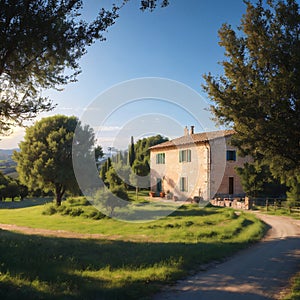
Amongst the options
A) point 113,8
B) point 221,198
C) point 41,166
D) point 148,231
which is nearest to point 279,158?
point 113,8

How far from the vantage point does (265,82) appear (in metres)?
9.17

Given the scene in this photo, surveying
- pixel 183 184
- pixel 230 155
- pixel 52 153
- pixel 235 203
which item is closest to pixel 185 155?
pixel 183 184

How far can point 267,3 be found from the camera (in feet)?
30.0

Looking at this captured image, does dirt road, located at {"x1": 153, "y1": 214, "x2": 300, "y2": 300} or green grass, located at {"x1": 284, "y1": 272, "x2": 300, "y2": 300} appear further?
dirt road, located at {"x1": 153, "y1": 214, "x2": 300, "y2": 300}

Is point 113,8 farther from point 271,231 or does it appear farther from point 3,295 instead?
point 271,231

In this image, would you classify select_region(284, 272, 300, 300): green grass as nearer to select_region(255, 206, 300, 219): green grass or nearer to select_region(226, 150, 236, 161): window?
select_region(255, 206, 300, 219): green grass

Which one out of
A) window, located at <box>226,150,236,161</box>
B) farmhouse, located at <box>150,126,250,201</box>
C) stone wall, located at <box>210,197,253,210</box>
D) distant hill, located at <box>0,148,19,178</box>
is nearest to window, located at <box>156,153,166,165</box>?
farmhouse, located at <box>150,126,250,201</box>

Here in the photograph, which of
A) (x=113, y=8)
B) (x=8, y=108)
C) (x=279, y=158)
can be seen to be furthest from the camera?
(x=279, y=158)

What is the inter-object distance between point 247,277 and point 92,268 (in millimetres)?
4072

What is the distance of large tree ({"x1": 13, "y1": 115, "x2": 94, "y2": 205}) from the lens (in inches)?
1145

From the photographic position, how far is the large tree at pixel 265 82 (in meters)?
8.51

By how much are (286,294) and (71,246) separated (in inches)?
286

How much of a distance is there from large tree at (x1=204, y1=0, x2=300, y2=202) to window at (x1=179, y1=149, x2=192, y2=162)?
21743 millimetres

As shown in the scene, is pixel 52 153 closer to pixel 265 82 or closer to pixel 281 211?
pixel 281 211
